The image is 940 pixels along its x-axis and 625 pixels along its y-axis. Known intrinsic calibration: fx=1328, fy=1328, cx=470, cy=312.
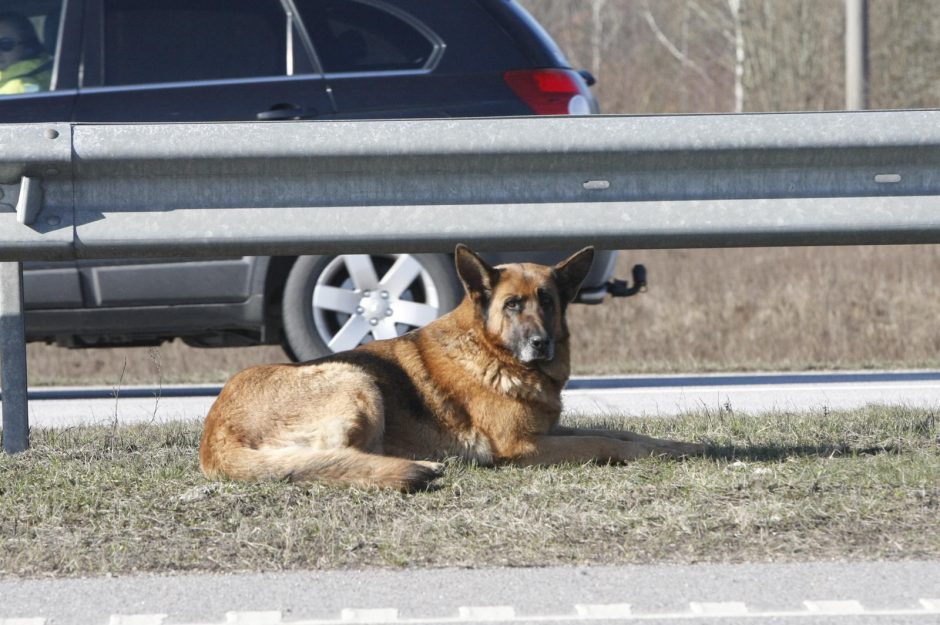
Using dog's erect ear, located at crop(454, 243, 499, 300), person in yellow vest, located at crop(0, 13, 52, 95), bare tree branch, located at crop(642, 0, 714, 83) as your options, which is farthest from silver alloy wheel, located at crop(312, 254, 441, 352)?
bare tree branch, located at crop(642, 0, 714, 83)

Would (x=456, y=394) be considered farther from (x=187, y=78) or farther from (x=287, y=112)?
(x=187, y=78)

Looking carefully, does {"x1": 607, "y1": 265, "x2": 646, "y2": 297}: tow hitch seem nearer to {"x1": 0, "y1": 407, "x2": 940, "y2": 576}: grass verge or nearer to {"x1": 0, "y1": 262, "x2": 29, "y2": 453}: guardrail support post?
{"x1": 0, "y1": 407, "x2": 940, "y2": 576}: grass verge

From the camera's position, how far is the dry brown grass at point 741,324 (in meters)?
9.81

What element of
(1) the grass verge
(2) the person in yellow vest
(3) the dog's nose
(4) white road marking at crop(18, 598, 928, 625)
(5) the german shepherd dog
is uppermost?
(2) the person in yellow vest

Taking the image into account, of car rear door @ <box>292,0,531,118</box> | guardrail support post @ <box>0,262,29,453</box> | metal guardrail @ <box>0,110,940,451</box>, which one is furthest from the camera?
car rear door @ <box>292,0,531,118</box>

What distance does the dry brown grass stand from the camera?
9.81 metres

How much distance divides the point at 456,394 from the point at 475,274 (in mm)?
485

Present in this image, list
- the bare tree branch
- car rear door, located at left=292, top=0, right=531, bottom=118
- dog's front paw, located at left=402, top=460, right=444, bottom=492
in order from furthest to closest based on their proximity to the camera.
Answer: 1. the bare tree branch
2. car rear door, located at left=292, top=0, right=531, bottom=118
3. dog's front paw, located at left=402, top=460, right=444, bottom=492

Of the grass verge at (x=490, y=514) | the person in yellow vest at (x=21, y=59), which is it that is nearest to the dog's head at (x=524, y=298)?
the grass verge at (x=490, y=514)

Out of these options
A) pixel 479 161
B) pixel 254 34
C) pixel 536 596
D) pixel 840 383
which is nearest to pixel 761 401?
pixel 840 383

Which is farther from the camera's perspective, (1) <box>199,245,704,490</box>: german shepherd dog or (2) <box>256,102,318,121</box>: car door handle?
(2) <box>256,102,318,121</box>: car door handle

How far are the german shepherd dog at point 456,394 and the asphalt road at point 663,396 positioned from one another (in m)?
1.34

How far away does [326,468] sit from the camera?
4.52 meters

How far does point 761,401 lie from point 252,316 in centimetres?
286
